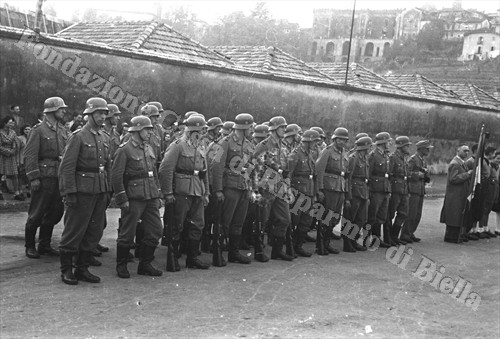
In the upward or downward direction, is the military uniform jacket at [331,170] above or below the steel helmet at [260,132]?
below

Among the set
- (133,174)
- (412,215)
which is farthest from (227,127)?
(412,215)

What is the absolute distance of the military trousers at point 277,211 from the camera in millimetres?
8734

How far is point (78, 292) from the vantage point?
6414 mm

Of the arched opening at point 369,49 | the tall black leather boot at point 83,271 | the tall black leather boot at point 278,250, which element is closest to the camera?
the tall black leather boot at point 83,271

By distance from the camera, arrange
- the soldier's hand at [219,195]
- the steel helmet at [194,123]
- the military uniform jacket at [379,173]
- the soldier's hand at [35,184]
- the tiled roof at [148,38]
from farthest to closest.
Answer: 1. the tiled roof at [148,38]
2. the military uniform jacket at [379,173]
3. the soldier's hand at [219,195]
4. the steel helmet at [194,123]
5. the soldier's hand at [35,184]

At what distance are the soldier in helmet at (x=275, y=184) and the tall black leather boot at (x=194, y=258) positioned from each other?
1.28 meters

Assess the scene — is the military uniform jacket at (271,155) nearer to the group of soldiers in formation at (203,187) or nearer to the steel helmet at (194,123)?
the group of soldiers in formation at (203,187)

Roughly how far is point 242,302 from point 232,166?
7.76 feet

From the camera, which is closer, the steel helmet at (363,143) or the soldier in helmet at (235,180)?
the soldier in helmet at (235,180)

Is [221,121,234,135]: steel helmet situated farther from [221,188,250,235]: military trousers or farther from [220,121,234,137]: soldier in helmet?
[221,188,250,235]: military trousers

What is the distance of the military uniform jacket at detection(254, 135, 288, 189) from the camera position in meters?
8.77

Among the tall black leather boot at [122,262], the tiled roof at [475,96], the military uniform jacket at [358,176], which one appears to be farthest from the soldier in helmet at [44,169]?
the tiled roof at [475,96]

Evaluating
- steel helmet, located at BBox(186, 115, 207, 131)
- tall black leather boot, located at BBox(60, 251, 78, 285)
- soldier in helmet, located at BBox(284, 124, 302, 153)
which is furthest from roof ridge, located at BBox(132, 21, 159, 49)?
tall black leather boot, located at BBox(60, 251, 78, 285)

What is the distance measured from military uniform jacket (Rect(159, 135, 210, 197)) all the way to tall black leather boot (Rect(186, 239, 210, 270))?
0.65m
